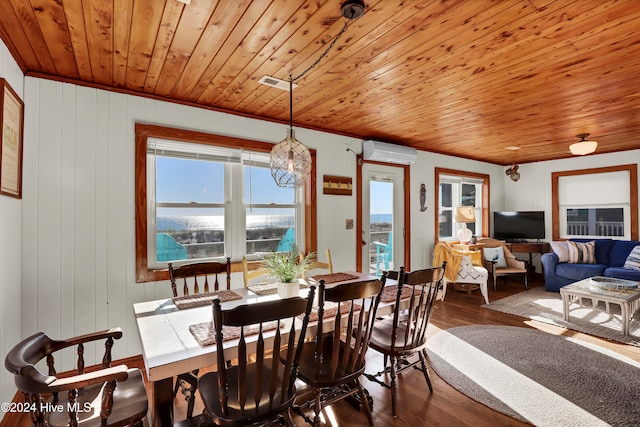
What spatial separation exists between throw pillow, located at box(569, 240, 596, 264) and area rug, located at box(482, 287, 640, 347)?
2.14 feet

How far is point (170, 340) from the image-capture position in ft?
5.17

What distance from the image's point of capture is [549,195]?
247 inches

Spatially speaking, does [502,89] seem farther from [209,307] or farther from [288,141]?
[209,307]

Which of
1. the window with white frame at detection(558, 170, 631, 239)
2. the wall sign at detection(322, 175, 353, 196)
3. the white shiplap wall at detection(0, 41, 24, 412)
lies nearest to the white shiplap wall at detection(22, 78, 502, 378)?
the white shiplap wall at detection(0, 41, 24, 412)

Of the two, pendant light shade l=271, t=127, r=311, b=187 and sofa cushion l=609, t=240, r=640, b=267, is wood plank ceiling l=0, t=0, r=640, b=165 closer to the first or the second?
pendant light shade l=271, t=127, r=311, b=187

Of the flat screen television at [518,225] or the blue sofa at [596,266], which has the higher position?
the flat screen television at [518,225]

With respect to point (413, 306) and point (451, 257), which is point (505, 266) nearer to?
point (451, 257)

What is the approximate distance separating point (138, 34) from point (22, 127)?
1.24 m

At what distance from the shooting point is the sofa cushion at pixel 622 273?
14.4ft

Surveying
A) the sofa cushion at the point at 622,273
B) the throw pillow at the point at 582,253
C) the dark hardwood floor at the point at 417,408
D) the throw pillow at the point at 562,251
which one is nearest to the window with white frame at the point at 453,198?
the throw pillow at the point at 562,251

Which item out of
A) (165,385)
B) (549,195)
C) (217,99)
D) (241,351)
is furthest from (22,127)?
(549,195)

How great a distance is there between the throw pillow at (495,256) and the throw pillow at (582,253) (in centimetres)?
99

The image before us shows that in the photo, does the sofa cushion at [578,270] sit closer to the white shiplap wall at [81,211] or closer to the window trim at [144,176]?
the window trim at [144,176]

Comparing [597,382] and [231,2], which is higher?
[231,2]
